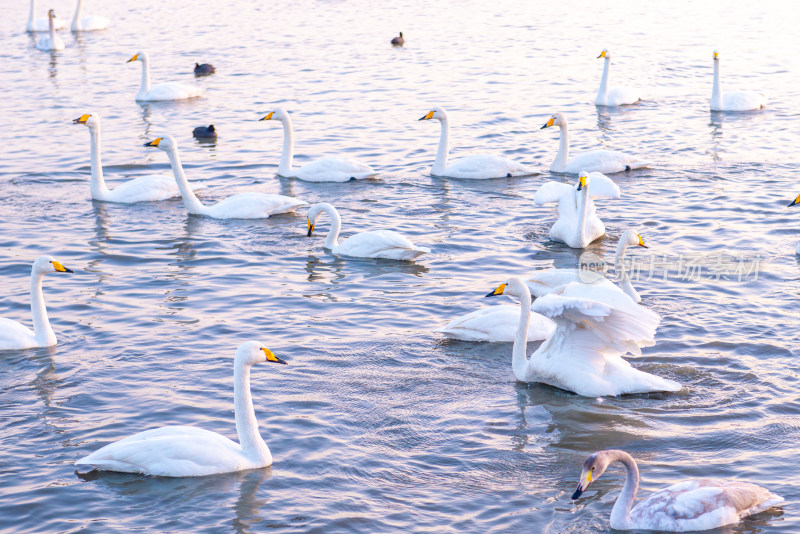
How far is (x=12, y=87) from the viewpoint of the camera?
85.3ft

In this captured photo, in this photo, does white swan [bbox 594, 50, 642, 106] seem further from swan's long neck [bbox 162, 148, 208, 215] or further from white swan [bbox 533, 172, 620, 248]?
swan's long neck [bbox 162, 148, 208, 215]

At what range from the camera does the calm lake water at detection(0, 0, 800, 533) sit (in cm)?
823

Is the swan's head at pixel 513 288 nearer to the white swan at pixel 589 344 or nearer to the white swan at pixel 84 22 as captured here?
the white swan at pixel 589 344

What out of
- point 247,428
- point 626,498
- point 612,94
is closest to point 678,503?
point 626,498

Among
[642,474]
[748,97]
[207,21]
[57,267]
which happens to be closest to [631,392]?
[642,474]

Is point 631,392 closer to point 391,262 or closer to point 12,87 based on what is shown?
point 391,262

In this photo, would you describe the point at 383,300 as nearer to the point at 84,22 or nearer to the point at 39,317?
the point at 39,317

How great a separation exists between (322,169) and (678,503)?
11.2 meters

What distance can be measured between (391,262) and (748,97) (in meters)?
11.3

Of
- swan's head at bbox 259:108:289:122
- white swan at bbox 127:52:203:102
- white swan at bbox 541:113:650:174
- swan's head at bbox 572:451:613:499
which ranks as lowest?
swan's head at bbox 572:451:613:499

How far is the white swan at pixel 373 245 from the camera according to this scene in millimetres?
13500

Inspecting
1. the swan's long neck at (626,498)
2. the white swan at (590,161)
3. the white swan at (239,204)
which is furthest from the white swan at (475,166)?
the swan's long neck at (626,498)

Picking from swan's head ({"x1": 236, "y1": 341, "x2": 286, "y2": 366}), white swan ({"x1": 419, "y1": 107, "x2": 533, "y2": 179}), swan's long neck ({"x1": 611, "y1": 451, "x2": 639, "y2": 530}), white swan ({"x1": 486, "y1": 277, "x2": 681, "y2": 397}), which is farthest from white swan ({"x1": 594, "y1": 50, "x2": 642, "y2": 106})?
swan's long neck ({"x1": 611, "y1": 451, "x2": 639, "y2": 530})

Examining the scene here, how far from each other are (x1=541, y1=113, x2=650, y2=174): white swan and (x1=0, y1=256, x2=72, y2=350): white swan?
9441 mm
